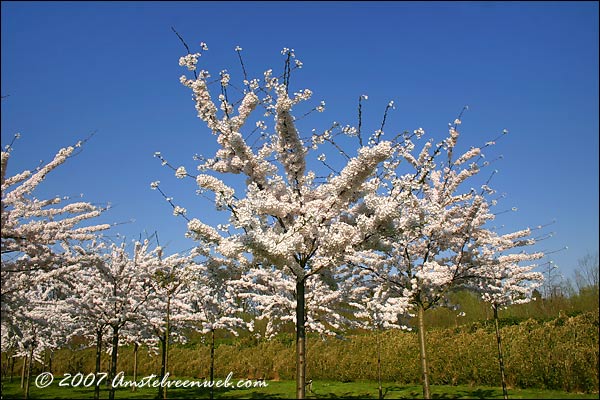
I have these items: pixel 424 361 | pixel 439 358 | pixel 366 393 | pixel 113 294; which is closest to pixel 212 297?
pixel 113 294

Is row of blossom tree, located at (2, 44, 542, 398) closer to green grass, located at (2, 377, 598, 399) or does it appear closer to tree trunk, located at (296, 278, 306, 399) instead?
tree trunk, located at (296, 278, 306, 399)

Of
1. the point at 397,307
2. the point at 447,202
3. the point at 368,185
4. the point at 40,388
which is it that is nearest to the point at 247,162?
the point at 368,185

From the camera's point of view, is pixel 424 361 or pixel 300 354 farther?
pixel 424 361

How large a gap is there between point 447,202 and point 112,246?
39.0 feet

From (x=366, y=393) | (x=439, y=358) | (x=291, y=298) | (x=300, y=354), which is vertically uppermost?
(x=291, y=298)

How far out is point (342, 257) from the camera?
7.52 metres

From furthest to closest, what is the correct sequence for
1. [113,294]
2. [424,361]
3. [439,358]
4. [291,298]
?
[439,358], [113,294], [291,298], [424,361]

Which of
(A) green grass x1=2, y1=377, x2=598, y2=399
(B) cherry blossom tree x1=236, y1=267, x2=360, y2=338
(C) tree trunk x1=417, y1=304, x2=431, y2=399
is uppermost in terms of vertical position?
(B) cherry blossom tree x1=236, y1=267, x2=360, y2=338

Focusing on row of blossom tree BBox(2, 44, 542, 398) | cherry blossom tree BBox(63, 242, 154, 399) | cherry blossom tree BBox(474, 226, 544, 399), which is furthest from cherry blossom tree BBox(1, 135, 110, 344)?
cherry blossom tree BBox(474, 226, 544, 399)

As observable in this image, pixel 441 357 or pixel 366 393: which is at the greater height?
pixel 441 357

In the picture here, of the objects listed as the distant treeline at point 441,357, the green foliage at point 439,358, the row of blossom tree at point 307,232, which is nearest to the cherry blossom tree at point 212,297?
the row of blossom tree at point 307,232

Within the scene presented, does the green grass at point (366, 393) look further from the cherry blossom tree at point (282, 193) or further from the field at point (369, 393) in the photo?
the cherry blossom tree at point (282, 193)

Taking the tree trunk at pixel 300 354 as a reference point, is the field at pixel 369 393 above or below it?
below

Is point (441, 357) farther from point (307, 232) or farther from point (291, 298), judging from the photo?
point (307, 232)
